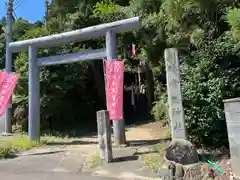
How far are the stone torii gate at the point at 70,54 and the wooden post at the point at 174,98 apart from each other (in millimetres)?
2723

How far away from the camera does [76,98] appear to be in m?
16.7

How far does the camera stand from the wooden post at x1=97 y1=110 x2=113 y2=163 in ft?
25.1

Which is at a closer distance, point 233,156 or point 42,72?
point 233,156

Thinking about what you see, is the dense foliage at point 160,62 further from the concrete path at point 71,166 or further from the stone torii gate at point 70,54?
the concrete path at point 71,166

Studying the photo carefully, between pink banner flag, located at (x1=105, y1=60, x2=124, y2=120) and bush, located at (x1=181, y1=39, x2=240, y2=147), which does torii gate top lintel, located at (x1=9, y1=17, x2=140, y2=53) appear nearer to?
pink banner flag, located at (x1=105, y1=60, x2=124, y2=120)

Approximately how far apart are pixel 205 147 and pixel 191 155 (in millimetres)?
1823

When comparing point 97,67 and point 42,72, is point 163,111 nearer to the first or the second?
point 42,72

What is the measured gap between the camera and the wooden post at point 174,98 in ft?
22.3

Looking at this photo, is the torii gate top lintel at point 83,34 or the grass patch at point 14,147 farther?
the torii gate top lintel at point 83,34

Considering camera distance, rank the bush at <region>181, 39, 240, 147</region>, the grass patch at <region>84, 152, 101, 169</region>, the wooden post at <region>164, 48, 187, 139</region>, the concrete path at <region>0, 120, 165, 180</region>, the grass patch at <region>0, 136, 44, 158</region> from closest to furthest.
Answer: the concrete path at <region>0, 120, 165, 180</region>, the wooden post at <region>164, 48, 187, 139</region>, the grass patch at <region>84, 152, 101, 169</region>, the bush at <region>181, 39, 240, 147</region>, the grass patch at <region>0, 136, 44, 158</region>

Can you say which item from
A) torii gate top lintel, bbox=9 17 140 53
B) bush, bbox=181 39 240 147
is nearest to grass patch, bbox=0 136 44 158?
torii gate top lintel, bbox=9 17 140 53

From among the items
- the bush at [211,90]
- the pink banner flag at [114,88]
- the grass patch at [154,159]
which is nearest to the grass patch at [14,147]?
the pink banner flag at [114,88]

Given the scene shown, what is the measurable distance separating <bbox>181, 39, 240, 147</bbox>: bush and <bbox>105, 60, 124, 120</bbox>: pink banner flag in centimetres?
196

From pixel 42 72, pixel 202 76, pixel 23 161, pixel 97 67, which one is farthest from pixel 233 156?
pixel 97 67
